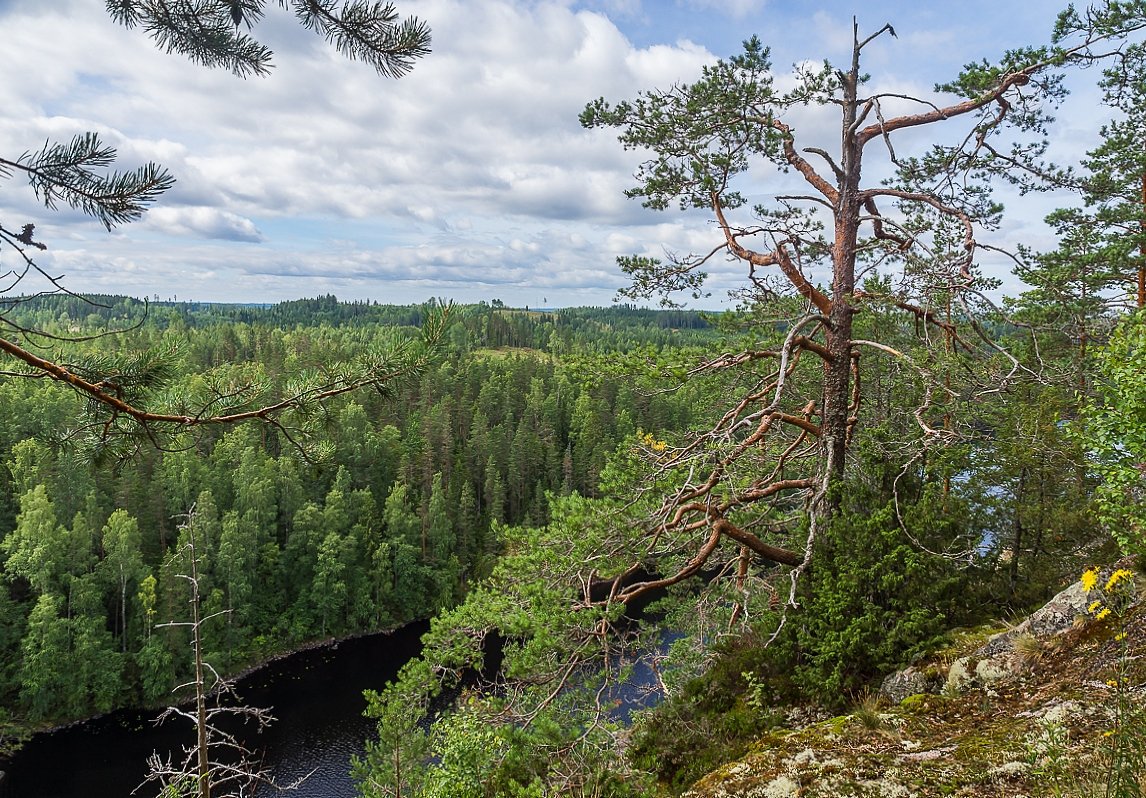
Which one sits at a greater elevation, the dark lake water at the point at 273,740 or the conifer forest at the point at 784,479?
the conifer forest at the point at 784,479

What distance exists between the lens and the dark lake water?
866 inches

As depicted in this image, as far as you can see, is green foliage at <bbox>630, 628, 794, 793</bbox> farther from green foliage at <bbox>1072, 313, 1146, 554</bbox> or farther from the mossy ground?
green foliage at <bbox>1072, 313, 1146, 554</bbox>

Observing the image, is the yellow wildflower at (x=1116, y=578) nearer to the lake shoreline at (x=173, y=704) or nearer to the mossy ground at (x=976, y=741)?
the mossy ground at (x=976, y=741)

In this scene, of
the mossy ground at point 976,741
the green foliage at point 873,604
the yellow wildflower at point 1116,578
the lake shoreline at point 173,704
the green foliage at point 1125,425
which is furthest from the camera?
the lake shoreline at point 173,704

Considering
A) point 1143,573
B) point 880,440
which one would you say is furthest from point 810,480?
point 1143,573

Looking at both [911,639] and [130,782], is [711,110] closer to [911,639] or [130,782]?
[911,639]

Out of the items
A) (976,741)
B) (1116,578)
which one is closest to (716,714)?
(976,741)

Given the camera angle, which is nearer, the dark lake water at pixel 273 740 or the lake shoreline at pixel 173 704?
the dark lake water at pixel 273 740

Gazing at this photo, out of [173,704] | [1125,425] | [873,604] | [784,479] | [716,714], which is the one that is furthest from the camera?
[173,704]

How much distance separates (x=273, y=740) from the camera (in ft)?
80.6

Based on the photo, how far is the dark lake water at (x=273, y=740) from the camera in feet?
72.1

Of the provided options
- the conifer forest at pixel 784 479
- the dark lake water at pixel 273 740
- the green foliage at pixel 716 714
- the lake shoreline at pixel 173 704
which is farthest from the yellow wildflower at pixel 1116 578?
the dark lake water at pixel 273 740

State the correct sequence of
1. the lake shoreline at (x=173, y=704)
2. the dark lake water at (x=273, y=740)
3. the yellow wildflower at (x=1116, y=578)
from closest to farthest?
1. the yellow wildflower at (x=1116, y=578)
2. the dark lake water at (x=273, y=740)
3. the lake shoreline at (x=173, y=704)

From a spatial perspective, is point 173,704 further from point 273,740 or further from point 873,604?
point 873,604
